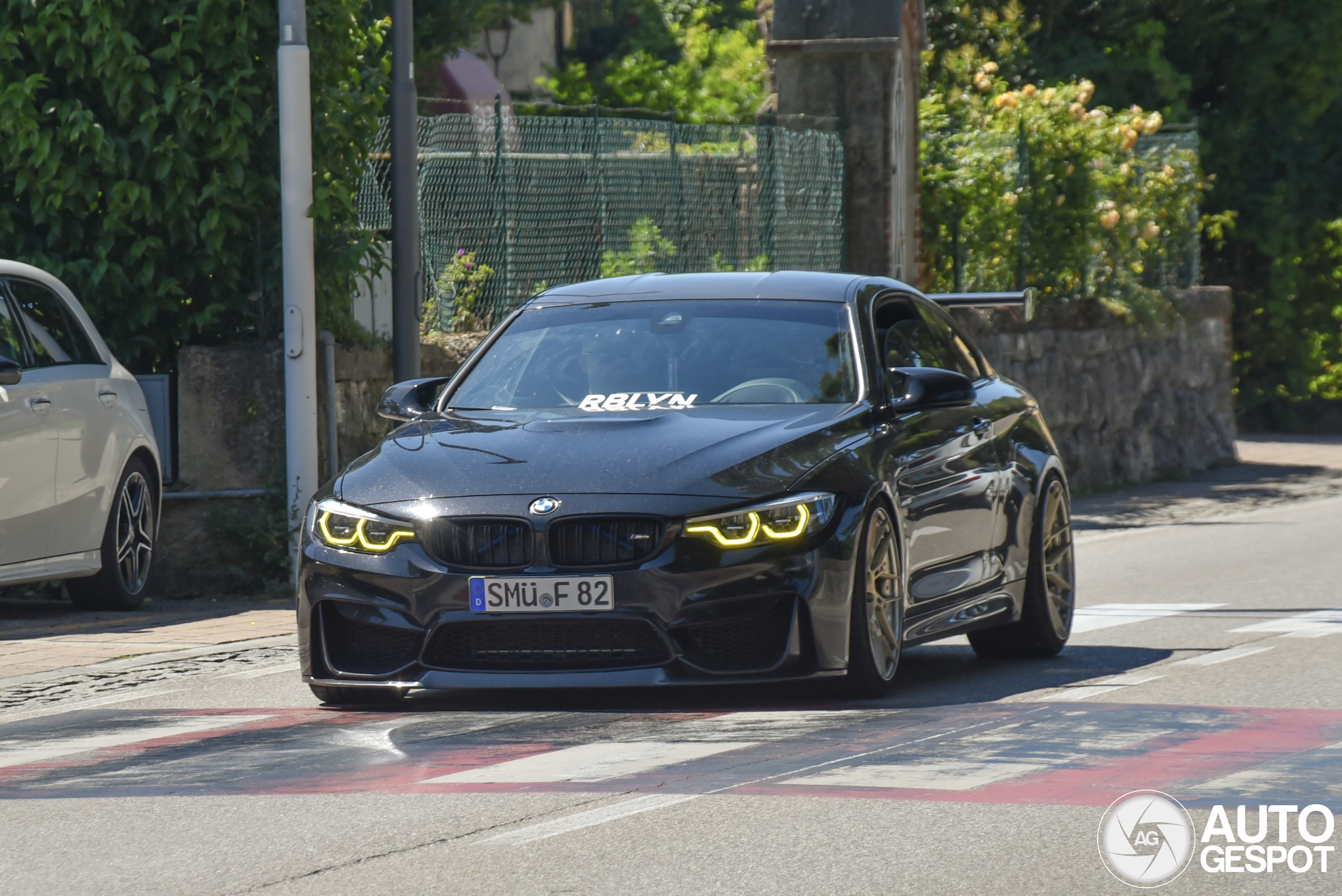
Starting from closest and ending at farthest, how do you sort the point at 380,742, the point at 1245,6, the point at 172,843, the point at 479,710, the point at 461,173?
the point at 172,843, the point at 380,742, the point at 479,710, the point at 461,173, the point at 1245,6

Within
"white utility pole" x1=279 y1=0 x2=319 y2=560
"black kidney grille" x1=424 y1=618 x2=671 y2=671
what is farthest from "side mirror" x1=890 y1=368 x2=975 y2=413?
"white utility pole" x1=279 y1=0 x2=319 y2=560

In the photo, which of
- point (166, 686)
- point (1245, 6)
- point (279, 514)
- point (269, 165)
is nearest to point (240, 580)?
point (279, 514)

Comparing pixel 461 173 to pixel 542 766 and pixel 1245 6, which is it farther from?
pixel 1245 6

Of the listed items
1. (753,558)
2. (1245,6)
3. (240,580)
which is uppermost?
(1245,6)

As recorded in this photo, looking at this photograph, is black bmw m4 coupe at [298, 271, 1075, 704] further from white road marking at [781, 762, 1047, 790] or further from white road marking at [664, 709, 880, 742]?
white road marking at [781, 762, 1047, 790]

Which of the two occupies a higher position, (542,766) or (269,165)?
(269,165)

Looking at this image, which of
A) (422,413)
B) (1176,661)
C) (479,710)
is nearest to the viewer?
(479,710)

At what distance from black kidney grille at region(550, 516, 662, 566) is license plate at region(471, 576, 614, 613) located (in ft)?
0.21

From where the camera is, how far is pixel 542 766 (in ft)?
21.5

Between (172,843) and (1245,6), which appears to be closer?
(172,843)

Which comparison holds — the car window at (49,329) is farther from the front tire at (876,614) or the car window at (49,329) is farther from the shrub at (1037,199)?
the shrub at (1037,199)

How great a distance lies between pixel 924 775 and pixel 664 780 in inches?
27.4

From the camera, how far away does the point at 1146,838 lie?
5.57 metres

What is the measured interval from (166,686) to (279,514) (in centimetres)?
345
